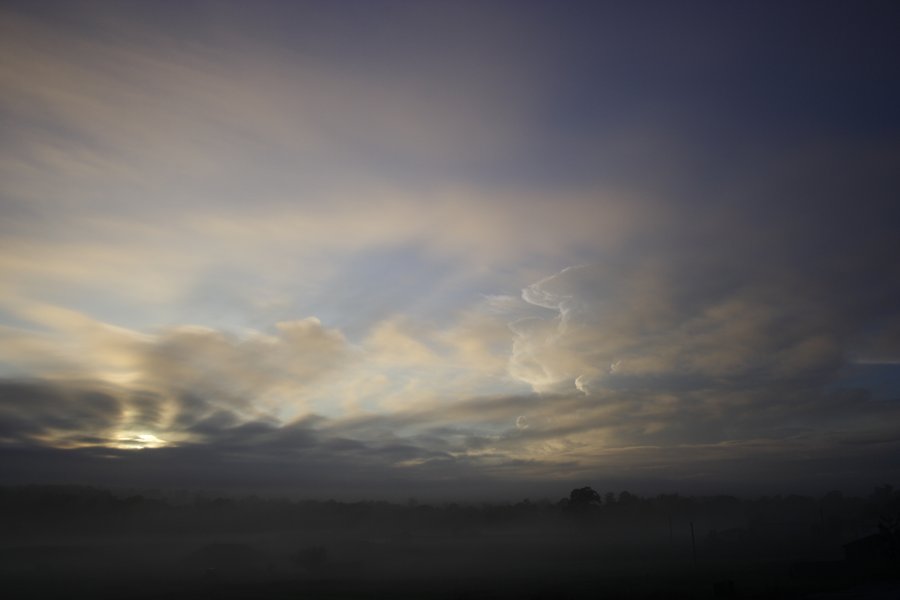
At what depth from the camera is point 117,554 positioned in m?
192

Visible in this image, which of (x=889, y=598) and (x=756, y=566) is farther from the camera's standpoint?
(x=756, y=566)

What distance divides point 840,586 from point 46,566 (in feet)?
599

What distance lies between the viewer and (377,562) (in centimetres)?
16062

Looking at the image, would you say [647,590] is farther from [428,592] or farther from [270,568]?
[270,568]

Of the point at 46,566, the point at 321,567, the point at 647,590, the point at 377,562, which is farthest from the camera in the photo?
the point at 377,562

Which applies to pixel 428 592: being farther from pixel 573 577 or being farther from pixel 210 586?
pixel 210 586

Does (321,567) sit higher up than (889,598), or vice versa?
(889,598)

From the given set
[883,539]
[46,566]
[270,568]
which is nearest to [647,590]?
[883,539]

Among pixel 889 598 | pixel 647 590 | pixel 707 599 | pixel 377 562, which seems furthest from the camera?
pixel 377 562

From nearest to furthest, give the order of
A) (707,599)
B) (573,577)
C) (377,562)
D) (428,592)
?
(707,599) → (428,592) → (573,577) → (377,562)

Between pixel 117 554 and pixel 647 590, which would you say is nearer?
pixel 647 590

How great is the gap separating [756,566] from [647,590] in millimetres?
46196

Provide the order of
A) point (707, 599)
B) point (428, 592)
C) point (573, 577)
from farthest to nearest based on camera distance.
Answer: point (573, 577)
point (428, 592)
point (707, 599)

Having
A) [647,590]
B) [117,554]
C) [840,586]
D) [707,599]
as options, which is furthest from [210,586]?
[117,554]
